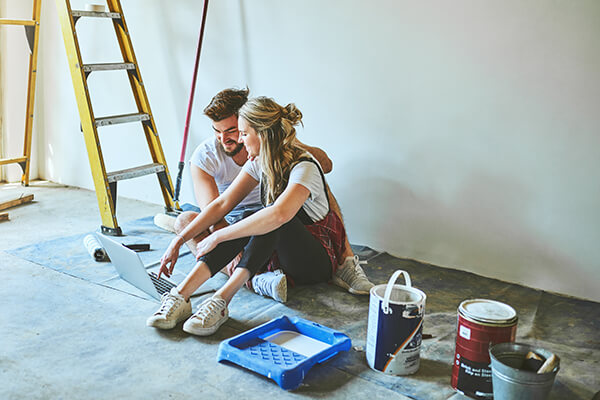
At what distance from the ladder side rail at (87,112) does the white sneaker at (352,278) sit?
1609 mm

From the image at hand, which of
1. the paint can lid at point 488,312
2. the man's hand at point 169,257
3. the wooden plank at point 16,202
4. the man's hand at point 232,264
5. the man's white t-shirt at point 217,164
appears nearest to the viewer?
the paint can lid at point 488,312

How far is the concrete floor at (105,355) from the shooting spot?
1981 millimetres

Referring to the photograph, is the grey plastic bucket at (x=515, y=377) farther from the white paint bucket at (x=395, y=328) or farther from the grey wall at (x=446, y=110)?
the grey wall at (x=446, y=110)

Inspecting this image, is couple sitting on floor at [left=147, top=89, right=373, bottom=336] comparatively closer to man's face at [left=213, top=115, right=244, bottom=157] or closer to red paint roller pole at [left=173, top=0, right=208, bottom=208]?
man's face at [left=213, top=115, right=244, bottom=157]

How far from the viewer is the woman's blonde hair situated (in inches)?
98.5

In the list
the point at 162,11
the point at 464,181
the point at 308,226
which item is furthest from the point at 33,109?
the point at 464,181

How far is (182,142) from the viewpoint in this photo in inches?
167

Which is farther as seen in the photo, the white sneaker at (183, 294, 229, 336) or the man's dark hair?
the man's dark hair

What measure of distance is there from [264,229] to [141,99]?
2.09 meters

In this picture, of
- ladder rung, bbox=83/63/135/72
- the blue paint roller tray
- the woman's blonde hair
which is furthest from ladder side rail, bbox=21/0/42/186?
the blue paint roller tray

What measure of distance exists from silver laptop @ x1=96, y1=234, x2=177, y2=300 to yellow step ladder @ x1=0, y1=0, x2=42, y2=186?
243cm

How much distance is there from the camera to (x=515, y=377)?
1668 millimetres

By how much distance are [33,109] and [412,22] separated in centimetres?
339

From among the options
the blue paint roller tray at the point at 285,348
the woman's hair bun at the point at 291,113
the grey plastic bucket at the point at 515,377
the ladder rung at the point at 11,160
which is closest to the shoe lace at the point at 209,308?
the blue paint roller tray at the point at 285,348
